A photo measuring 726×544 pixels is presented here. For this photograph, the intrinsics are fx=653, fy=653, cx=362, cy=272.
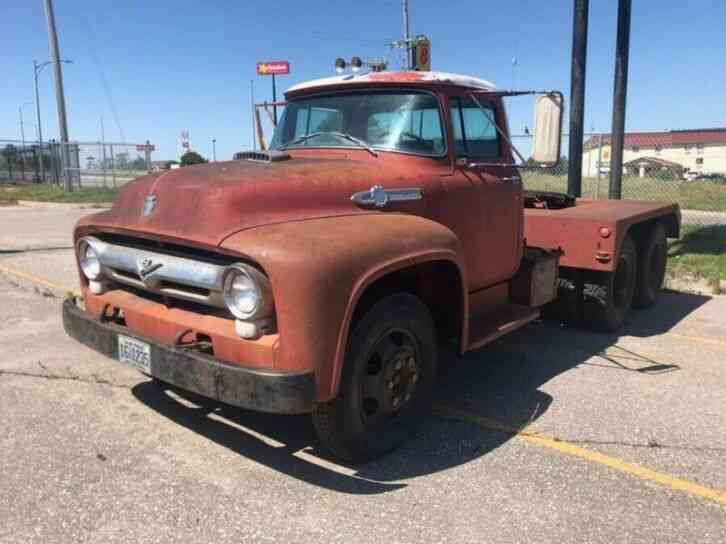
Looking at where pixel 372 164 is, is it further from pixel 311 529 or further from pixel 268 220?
pixel 311 529

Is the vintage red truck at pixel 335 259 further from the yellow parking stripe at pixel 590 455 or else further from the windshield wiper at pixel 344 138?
the yellow parking stripe at pixel 590 455

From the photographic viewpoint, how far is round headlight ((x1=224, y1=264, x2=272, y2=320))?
9.65ft

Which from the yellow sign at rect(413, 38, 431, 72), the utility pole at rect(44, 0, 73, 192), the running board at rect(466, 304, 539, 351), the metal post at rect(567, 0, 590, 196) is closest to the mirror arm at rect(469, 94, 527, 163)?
the running board at rect(466, 304, 539, 351)

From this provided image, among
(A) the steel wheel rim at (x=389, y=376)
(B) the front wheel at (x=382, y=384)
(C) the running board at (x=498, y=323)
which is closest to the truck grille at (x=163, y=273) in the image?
(B) the front wheel at (x=382, y=384)

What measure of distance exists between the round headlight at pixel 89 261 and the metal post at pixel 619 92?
8.66 meters

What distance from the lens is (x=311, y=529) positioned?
2.92m

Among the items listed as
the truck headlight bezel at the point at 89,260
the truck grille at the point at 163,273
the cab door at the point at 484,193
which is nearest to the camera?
the truck grille at the point at 163,273

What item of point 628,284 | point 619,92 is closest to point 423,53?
point 619,92

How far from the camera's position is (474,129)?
4.61 metres

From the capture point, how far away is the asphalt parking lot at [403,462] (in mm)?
2959

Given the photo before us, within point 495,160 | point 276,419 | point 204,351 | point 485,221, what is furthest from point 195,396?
point 495,160

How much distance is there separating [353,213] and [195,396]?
1779 mm

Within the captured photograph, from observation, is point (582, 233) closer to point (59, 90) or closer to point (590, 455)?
point (590, 455)

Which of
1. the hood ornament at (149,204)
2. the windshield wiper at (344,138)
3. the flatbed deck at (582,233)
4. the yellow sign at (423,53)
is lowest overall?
the flatbed deck at (582,233)
